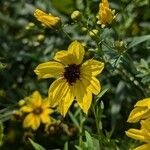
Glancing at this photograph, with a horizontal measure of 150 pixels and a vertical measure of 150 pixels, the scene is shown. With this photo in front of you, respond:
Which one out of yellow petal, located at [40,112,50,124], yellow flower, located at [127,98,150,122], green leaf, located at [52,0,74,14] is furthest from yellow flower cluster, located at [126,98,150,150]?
green leaf, located at [52,0,74,14]

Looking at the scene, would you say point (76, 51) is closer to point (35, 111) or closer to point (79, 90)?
point (79, 90)

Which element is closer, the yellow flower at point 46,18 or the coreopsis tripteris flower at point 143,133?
the coreopsis tripteris flower at point 143,133

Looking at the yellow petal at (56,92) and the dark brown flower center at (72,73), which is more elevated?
the dark brown flower center at (72,73)

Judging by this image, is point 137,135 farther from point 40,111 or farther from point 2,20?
point 2,20

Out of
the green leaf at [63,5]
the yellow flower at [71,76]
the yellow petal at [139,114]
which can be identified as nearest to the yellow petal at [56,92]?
the yellow flower at [71,76]

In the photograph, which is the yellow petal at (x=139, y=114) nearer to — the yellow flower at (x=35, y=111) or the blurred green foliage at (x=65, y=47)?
the blurred green foliage at (x=65, y=47)

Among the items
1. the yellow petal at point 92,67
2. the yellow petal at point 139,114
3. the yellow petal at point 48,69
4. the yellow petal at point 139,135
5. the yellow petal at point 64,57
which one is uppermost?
the yellow petal at point 64,57

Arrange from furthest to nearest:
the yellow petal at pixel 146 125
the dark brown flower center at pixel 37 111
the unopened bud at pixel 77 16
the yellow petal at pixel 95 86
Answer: the dark brown flower center at pixel 37 111, the unopened bud at pixel 77 16, the yellow petal at pixel 95 86, the yellow petal at pixel 146 125

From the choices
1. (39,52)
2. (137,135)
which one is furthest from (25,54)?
(137,135)

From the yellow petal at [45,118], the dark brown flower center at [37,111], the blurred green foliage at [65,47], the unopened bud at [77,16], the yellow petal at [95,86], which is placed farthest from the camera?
the dark brown flower center at [37,111]
